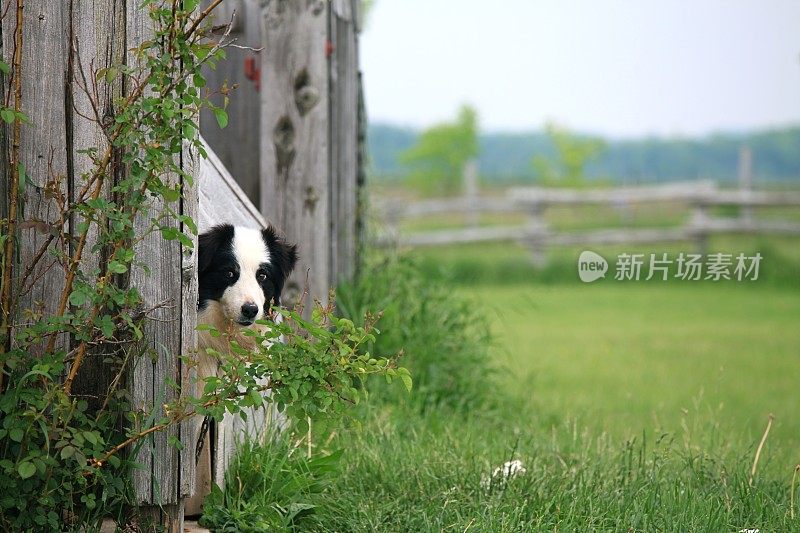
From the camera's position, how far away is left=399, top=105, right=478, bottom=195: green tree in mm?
38531

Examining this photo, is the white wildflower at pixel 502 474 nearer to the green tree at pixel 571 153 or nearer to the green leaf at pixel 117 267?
the green leaf at pixel 117 267

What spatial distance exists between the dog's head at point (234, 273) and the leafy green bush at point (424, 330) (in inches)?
71.3

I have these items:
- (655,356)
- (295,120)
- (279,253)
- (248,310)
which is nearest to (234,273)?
(248,310)

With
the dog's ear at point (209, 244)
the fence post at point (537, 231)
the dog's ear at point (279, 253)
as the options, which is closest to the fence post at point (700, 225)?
the fence post at point (537, 231)

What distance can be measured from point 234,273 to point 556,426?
8.68 feet

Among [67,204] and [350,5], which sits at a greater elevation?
[350,5]

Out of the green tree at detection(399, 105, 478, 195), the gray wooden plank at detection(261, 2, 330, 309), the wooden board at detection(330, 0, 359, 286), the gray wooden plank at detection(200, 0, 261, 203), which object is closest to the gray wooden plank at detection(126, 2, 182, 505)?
the gray wooden plank at detection(261, 2, 330, 309)

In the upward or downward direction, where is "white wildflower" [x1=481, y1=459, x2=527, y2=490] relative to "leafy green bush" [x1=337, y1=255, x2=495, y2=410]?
downward

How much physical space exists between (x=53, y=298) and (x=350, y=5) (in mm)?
3295

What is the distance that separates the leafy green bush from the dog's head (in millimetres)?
1812

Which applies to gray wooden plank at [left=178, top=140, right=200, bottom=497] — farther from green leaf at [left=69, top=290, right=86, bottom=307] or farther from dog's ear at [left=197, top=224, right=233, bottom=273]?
green leaf at [left=69, top=290, right=86, bottom=307]

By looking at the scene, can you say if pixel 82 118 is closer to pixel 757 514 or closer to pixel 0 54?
pixel 0 54

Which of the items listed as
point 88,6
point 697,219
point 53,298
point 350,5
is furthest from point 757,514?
point 697,219

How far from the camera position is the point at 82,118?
9.29 ft
